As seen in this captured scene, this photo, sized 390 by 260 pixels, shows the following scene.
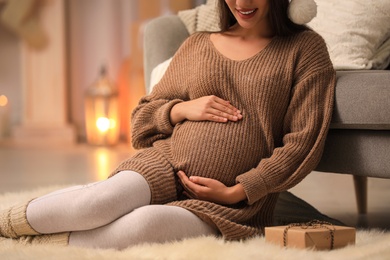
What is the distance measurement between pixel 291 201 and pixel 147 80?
604mm

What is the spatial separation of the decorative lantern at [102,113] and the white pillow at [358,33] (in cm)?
299

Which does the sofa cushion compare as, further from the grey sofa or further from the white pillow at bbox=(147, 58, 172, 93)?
the white pillow at bbox=(147, 58, 172, 93)

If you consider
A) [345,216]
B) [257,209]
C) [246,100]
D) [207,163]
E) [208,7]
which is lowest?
[345,216]

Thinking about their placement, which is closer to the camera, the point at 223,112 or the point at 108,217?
the point at 108,217

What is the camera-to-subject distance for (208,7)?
2.38 metres

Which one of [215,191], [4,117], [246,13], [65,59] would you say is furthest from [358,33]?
[4,117]

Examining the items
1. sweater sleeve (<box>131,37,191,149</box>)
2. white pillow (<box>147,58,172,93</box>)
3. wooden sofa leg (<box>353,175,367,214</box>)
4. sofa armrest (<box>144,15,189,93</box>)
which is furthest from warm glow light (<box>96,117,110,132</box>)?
sweater sleeve (<box>131,37,191,149</box>)

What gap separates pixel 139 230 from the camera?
147cm

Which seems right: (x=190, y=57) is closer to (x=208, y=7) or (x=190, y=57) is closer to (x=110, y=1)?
(x=208, y=7)

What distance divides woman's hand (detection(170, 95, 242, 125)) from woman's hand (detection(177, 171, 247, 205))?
5.6 inches

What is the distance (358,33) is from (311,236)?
0.80 m

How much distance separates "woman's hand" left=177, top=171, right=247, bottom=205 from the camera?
1.58 meters

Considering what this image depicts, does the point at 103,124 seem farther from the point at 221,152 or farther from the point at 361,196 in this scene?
the point at 221,152

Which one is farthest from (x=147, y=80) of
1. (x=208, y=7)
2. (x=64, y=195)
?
(x=64, y=195)
